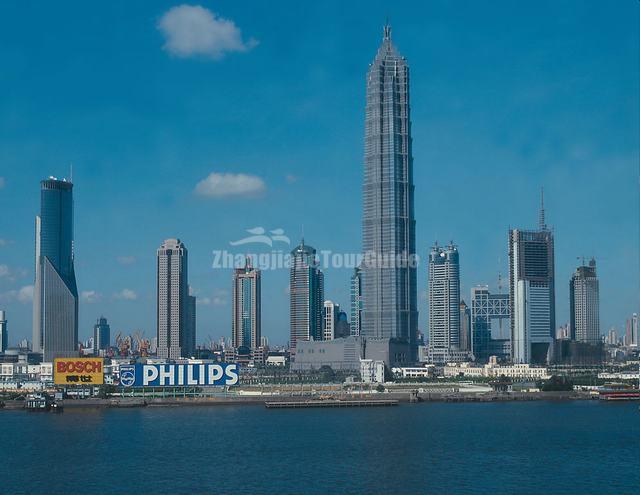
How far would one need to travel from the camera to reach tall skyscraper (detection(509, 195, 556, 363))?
145 metres

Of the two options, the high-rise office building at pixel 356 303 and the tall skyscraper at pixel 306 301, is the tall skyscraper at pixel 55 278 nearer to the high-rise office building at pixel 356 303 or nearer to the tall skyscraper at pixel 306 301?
the tall skyscraper at pixel 306 301

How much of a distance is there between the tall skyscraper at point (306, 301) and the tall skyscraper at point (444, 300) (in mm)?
17225

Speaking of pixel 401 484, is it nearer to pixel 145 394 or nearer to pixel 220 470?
pixel 220 470

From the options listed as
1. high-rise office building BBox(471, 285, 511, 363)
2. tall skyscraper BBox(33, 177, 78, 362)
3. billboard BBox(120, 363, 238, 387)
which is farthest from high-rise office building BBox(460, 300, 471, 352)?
billboard BBox(120, 363, 238, 387)

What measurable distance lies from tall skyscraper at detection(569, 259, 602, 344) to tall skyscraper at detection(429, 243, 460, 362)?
1805 centimetres

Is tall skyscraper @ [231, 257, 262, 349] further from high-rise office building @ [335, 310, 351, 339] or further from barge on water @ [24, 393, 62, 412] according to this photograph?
barge on water @ [24, 393, 62, 412]

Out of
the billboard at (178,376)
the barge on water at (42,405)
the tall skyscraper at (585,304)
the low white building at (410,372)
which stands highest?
the tall skyscraper at (585,304)

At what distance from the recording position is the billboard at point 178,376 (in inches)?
2884

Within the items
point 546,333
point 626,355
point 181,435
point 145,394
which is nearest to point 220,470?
point 181,435

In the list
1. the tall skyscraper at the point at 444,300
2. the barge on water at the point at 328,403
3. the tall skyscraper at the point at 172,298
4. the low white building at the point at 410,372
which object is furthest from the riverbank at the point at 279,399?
the tall skyscraper at the point at 172,298

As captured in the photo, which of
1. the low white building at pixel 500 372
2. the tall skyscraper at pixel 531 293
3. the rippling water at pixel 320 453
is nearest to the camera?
the rippling water at pixel 320 453

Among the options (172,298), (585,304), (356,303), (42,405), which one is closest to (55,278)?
(172,298)

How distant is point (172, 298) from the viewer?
175750 mm

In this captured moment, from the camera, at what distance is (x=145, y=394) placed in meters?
74.0
